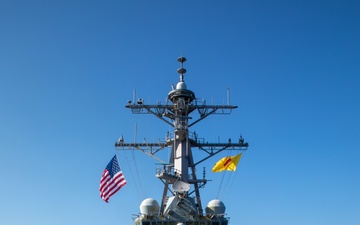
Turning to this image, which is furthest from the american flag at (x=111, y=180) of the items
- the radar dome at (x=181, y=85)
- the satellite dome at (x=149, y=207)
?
the radar dome at (x=181, y=85)

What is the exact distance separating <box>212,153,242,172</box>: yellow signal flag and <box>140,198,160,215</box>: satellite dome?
3155 mm

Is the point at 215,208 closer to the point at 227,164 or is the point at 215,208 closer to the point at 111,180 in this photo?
the point at 227,164

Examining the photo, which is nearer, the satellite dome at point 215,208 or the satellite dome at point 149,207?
the satellite dome at point 149,207

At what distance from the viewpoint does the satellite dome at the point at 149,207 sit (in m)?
17.9

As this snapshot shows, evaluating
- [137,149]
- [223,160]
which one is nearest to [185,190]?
[223,160]

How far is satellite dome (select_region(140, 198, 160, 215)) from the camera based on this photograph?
17859 millimetres

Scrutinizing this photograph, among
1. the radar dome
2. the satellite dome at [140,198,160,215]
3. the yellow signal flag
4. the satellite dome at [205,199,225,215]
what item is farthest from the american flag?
the radar dome

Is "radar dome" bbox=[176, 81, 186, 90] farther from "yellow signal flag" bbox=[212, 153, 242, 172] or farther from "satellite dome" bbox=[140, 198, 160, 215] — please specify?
"satellite dome" bbox=[140, 198, 160, 215]

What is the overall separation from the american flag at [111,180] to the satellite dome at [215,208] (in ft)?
11.6

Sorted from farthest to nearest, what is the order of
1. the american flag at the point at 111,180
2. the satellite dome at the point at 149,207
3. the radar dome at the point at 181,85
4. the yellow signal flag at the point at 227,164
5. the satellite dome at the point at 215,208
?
the radar dome at the point at 181,85 → the yellow signal flag at the point at 227,164 → the american flag at the point at 111,180 → the satellite dome at the point at 215,208 → the satellite dome at the point at 149,207

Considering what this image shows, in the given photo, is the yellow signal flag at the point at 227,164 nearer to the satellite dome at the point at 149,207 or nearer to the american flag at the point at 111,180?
the satellite dome at the point at 149,207

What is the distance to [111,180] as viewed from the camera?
60.6 feet

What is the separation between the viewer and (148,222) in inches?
692

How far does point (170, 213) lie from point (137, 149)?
402cm
